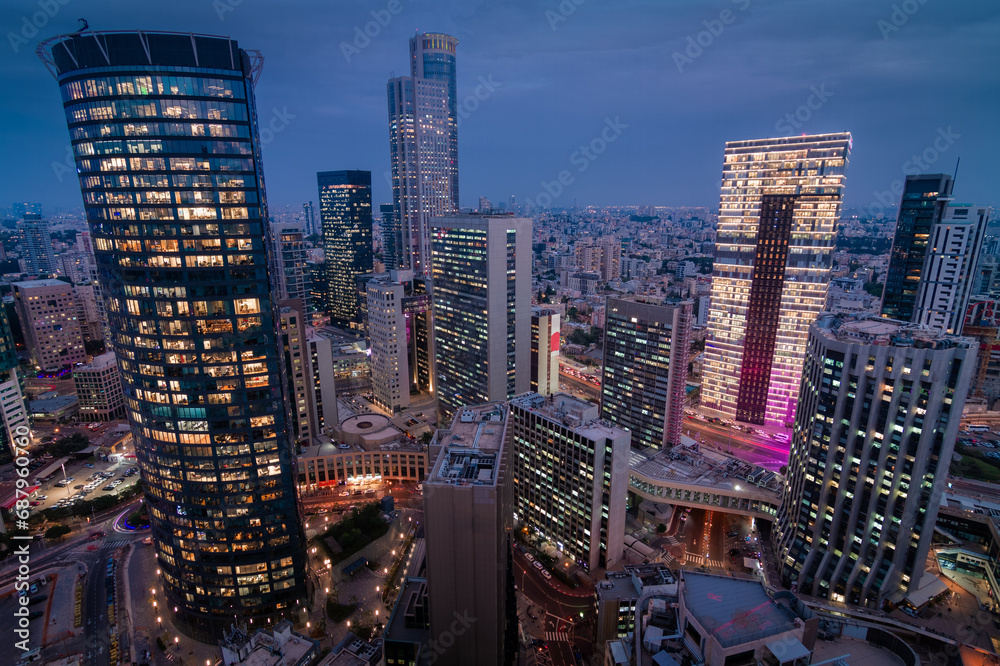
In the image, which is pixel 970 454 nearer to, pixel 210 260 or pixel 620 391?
pixel 620 391

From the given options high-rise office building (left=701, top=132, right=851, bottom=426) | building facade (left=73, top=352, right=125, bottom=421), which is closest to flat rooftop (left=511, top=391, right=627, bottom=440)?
high-rise office building (left=701, top=132, right=851, bottom=426)

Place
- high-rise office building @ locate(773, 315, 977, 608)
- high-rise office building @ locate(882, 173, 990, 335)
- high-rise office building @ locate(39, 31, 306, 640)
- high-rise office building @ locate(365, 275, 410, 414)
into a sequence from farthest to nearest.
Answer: high-rise office building @ locate(365, 275, 410, 414) → high-rise office building @ locate(882, 173, 990, 335) → high-rise office building @ locate(773, 315, 977, 608) → high-rise office building @ locate(39, 31, 306, 640)

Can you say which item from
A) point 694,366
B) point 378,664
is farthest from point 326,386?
point 694,366

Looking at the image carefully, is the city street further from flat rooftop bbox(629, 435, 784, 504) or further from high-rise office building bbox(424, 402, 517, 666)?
flat rooftop bbox(629, 435, 784, 504)

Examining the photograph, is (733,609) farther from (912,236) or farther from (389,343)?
(912,236)

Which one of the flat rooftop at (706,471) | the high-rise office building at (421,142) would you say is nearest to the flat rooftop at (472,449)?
the flat rooftop at (706,471)

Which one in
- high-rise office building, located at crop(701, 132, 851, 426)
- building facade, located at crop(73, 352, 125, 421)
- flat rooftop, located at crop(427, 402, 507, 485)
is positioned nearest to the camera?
flat rooftop, located at crop(427, 402, 507, 485)
